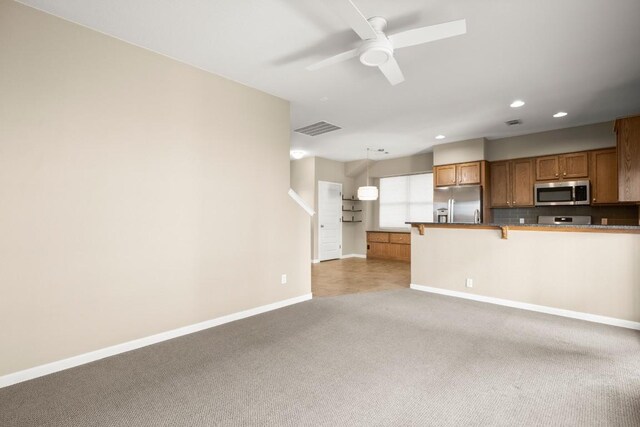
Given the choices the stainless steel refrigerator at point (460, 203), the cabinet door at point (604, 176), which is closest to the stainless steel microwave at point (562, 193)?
the cabinet door at point (604, 176)

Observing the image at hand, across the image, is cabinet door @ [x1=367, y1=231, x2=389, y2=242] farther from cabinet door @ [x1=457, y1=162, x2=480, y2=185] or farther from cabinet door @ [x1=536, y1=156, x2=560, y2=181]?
cabinet door @ [x1=536, y1=156, x2=560, y2=181]

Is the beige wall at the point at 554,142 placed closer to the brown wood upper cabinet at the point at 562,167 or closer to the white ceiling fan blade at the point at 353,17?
the brown wood upper cabinet at the point at 562,167

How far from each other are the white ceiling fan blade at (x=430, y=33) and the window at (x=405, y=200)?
6.07 meters

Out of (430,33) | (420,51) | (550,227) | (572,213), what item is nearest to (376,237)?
(572,213)

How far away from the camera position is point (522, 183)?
598cm

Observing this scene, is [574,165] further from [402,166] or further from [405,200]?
[405,200]

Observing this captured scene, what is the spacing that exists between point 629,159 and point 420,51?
3015mm

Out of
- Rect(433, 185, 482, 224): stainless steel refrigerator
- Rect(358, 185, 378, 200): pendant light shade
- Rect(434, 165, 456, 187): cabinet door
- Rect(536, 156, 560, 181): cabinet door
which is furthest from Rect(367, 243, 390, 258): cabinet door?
Rect(536, 156, 560, 181): cabinet door

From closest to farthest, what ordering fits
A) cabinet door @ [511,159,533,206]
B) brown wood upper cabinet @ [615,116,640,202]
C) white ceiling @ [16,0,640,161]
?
white ceiling @ [16,0,640,161], brown wood upper cabinet @ [615,116,640,202], cabinet door @ [511,159,533,206]

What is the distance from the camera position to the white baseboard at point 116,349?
225 centimetres

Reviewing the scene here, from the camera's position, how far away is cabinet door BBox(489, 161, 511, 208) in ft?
20.3

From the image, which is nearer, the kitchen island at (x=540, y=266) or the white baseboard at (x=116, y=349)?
the white baseboard at (x=116, y=349)

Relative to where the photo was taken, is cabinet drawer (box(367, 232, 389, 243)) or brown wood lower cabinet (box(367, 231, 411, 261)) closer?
brown wood lower cabinet (box(367, 231, 411, 261))

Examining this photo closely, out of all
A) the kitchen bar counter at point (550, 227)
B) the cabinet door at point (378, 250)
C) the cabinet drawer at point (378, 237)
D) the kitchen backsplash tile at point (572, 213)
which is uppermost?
the kitchen backsplash tile at point (572, 213)
